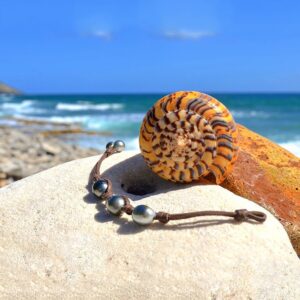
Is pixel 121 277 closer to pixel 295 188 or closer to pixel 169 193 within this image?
pixel 169 193

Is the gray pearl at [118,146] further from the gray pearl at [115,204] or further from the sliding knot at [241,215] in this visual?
the sliding knot at [241,215]

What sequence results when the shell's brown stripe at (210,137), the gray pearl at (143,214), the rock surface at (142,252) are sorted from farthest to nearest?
the shell's brown stripe at (210,137) → the gray pearl at (143,214) → the rock surface at (142,252)

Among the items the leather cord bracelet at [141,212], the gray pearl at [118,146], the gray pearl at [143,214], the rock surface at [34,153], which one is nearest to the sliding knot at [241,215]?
the leather cord bracelet at [141,212]

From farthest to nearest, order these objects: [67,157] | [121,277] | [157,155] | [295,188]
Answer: [67,157] → [295,188] → [157,155] → [121,277]

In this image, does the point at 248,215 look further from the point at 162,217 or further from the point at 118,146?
the point at 118,146

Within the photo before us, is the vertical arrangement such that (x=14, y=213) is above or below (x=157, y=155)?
below

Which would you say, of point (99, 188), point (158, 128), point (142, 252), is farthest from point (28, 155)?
point (142, 252)

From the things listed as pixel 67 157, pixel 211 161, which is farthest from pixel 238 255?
pixel 67 157
